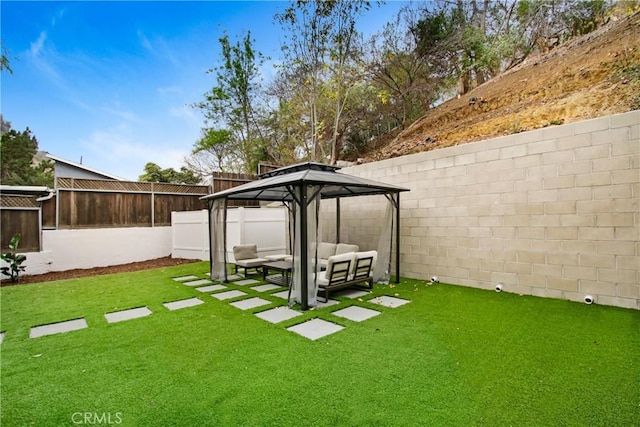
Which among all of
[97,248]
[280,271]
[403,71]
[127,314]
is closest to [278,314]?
[280,271]

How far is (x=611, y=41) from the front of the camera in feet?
23.7

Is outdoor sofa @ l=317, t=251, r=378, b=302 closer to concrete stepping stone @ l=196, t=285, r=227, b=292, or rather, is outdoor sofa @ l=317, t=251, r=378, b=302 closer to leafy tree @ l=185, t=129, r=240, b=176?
concrete stepping stone @ l=196, t=285, r=227, b=292

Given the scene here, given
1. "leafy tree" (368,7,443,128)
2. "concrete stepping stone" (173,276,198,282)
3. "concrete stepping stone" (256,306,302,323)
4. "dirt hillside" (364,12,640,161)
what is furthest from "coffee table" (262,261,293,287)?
"leafy tree" (368,7,443,128)

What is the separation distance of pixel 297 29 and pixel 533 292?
979 cm

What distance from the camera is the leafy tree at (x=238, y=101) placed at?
39.6 feet

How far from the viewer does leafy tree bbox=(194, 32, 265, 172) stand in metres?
12.1

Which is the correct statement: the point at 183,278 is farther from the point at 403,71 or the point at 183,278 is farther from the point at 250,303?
the point at 403,71

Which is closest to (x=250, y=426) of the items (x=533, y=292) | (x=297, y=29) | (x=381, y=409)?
(x=381, y=409)

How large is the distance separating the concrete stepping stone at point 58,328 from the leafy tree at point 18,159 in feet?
59.5

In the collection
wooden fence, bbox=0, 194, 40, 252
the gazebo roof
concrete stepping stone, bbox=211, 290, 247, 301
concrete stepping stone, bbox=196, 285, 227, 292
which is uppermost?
the gazebo roof

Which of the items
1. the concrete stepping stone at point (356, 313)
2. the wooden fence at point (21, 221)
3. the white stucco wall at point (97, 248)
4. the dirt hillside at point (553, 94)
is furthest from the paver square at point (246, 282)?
the dirt hillside at point (553, 94)

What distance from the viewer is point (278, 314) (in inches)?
174

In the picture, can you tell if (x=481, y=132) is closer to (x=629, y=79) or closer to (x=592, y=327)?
(x=629, y=79)

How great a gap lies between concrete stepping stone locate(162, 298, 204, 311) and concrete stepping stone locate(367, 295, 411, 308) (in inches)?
119
